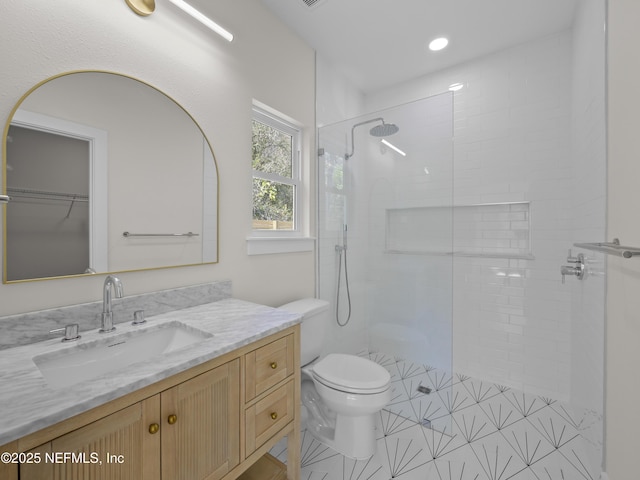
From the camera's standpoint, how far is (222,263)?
1628 millimetres

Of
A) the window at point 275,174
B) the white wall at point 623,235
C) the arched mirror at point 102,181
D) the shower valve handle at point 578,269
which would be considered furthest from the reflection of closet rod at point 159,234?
the shower valve handle at point 578,269

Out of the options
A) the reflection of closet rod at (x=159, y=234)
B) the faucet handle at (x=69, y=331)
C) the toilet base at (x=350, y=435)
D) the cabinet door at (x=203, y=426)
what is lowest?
the toilet base at (x=350, y=435)

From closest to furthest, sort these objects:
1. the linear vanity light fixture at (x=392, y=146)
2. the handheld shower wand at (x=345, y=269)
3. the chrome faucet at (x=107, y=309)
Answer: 1. the chrome faucet at (x=107, y=309)
2. the linear vanity light fixture at (x=392, y=146)
3. the handheld shower wand at (x=345, y=269)

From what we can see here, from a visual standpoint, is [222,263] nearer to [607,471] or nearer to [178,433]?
[178,433]

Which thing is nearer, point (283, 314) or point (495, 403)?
point (283, 314)

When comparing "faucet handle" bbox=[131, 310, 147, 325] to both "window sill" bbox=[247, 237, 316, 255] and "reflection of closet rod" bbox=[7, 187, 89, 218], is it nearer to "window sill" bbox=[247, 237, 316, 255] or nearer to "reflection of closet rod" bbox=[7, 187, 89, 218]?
"reflection of closet rod" bbox=[7, 187, 89, 218]

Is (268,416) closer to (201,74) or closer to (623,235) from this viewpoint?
(623,235)

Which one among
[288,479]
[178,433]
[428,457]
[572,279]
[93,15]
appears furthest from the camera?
[572,279]

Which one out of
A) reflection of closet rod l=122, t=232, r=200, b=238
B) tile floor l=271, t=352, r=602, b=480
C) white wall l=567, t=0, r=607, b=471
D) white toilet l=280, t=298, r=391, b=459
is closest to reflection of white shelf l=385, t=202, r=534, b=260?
A: white wall l=567, t=0, r=607, b=471

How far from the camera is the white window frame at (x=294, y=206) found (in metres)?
1.86

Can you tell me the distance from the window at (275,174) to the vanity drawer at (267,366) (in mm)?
901

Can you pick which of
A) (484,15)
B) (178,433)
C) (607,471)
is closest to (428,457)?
(607,471)

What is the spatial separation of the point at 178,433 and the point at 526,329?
2495mm

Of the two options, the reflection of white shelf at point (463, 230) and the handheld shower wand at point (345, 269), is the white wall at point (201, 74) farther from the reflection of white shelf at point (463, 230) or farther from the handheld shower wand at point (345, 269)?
the reflection of white shelf at point (463, 230)
